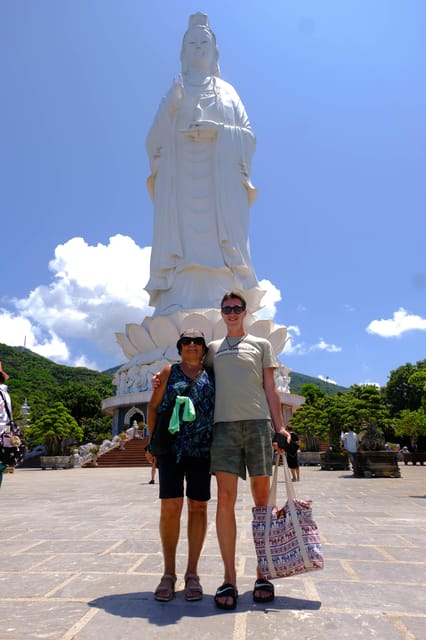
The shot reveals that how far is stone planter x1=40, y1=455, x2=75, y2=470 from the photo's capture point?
1992 cm

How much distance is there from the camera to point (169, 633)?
222 centimetres

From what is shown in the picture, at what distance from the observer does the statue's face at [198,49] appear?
27516 mm

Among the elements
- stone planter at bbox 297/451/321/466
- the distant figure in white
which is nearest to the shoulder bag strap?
stone planter at bbox 297/451/321/466

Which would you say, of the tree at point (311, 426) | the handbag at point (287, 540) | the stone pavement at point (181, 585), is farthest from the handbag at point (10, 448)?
the tree at point (311, 426)

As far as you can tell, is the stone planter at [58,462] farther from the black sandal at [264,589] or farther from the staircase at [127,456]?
the black sandal at [264,589]

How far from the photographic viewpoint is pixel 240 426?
2.97 metres

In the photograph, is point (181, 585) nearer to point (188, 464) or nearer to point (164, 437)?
point (188, 464)

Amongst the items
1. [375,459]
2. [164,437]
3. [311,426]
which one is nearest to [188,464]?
[164,437]

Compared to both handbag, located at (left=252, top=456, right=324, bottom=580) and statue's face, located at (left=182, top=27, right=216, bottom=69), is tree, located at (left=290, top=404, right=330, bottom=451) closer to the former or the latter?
handbag, located at (left=252, top=456, right=324, bottom=580)

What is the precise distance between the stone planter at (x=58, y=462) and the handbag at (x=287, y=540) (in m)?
18.5

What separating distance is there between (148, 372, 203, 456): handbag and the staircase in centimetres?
1623

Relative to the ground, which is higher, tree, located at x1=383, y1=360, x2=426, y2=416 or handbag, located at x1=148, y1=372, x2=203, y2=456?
tree, located at x1=383, y1=360, x2=426, y2=416

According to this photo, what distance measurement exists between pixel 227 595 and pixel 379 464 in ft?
33.1

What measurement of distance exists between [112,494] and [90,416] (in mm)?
39649
